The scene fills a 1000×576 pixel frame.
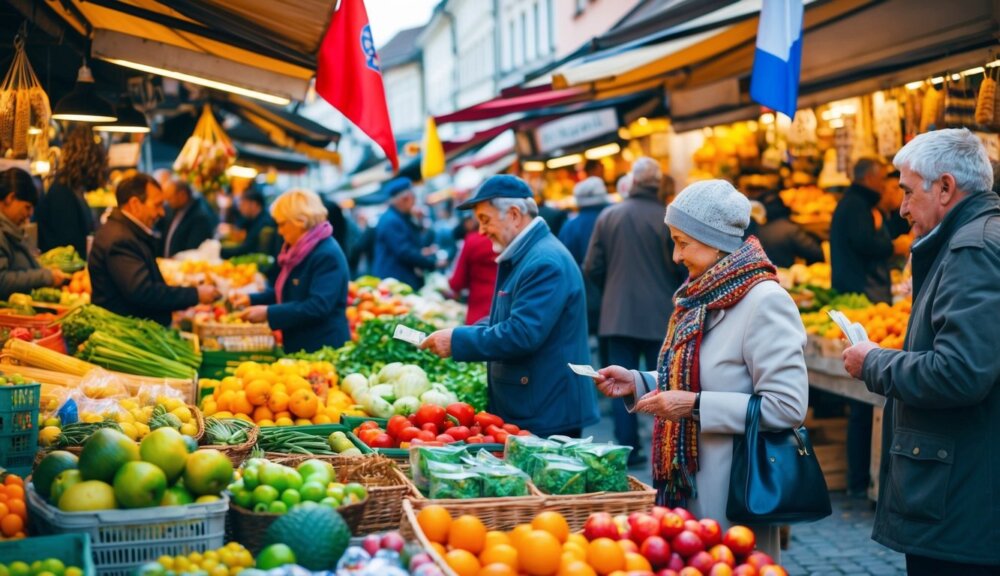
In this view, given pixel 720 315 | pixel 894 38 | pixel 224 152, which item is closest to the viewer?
pixel 720 315

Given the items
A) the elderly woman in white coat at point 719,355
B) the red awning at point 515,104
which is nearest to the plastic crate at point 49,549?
the elderly woman in white coat at point 719,355

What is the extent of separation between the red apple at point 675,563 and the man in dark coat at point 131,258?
16.5ft

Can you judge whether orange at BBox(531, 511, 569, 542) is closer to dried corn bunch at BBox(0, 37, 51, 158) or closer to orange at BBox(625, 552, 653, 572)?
orange at BBox(625, 552, 653, 572)

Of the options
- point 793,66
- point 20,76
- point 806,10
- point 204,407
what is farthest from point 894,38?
point 20,76

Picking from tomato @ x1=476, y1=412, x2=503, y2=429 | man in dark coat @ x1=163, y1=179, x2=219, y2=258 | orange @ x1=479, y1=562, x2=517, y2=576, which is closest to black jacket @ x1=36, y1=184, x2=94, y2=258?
man in dark coat @ x1=163, y1=179, x2=219, y2=258

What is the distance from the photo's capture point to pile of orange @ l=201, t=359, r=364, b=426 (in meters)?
5.34

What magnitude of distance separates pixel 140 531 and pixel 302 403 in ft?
7.91

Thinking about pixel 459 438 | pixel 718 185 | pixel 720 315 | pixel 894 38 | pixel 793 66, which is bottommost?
pixel 459 438

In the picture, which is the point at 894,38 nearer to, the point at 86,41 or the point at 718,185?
the point at 718,185

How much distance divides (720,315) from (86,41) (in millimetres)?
5297

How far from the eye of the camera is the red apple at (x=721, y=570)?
2.91 metres

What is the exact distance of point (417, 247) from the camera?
12586 millimetres

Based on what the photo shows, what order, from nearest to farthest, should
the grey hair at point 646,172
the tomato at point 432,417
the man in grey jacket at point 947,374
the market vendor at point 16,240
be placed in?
the man in grey jacket at point 947,374, the tomato at point 432,417, the market vendor at point 16,240, the grey hair at point 646,172

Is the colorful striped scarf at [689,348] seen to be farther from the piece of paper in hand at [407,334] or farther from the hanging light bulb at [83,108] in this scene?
the hanging light bulb at [83,108]
